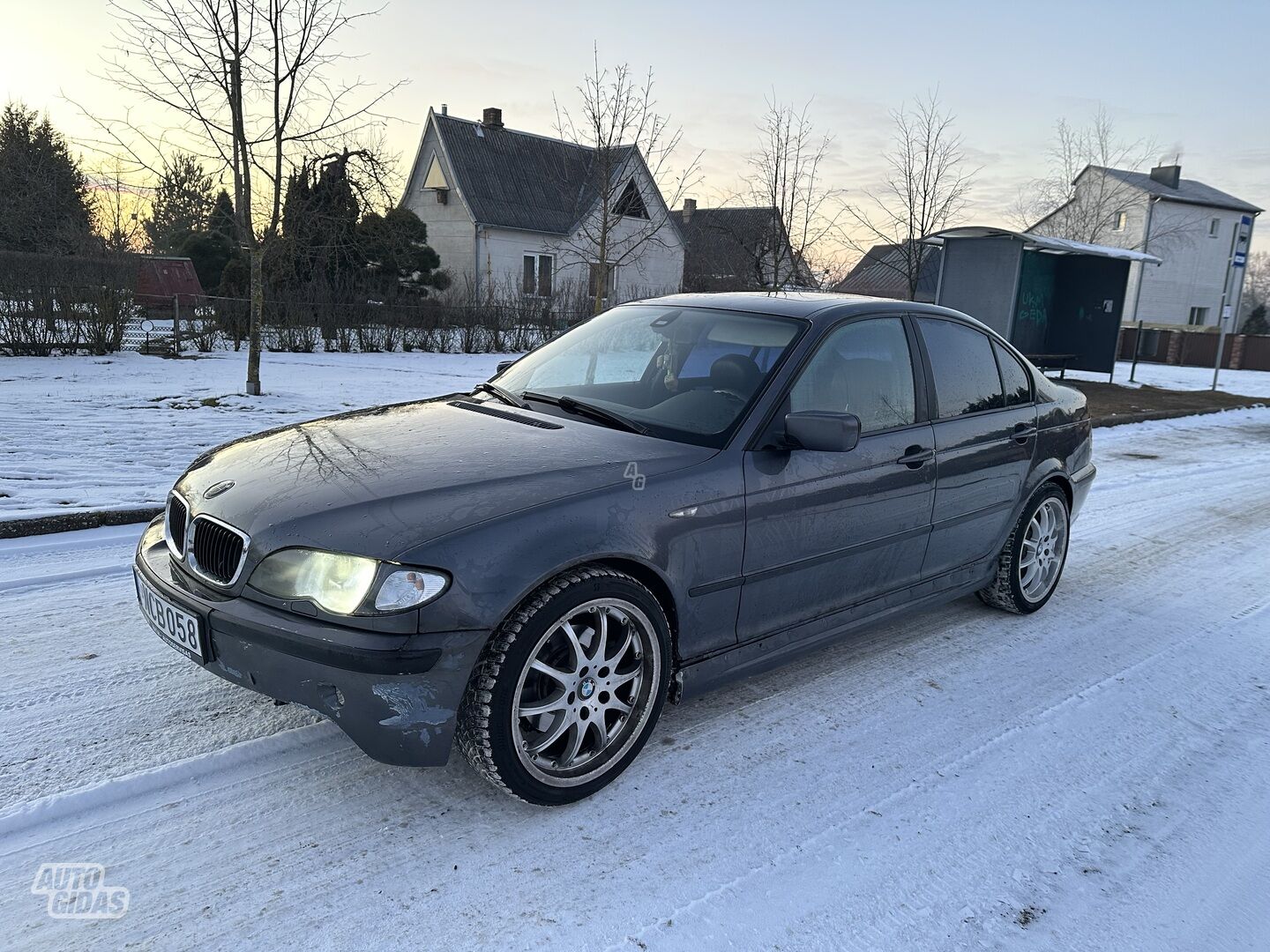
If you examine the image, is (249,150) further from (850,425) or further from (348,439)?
(850,425)

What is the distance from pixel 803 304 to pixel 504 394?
55.9 inches

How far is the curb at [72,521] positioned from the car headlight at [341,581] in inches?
129

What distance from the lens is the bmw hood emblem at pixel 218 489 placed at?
2.97m

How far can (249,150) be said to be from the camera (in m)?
11.2

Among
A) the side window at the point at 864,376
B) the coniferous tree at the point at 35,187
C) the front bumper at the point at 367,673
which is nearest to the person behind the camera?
the front bumper at the point at 367,673

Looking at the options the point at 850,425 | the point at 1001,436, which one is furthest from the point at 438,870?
the point at 1001,436

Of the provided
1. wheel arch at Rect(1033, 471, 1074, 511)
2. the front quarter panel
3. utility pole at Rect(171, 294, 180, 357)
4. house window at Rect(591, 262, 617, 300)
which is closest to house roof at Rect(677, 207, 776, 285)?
house window at Rect(591, 262, 617, 300)

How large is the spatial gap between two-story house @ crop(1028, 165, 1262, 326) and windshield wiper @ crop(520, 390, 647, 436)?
41125 mm

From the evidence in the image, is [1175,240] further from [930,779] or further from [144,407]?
Answer: [930,779]

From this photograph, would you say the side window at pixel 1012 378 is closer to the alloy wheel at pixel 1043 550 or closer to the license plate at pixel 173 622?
the alloy wheel at pixel 1043 550

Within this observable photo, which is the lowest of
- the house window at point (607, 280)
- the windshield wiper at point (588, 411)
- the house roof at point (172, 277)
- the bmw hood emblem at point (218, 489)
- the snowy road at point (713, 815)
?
the snowy road at point (713, 815)

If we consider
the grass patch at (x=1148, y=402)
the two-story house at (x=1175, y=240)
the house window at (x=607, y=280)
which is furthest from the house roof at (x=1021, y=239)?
the two-story house at (x=1175, y=240)

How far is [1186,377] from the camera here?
938 inches

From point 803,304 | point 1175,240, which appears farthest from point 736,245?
point 1175,240
